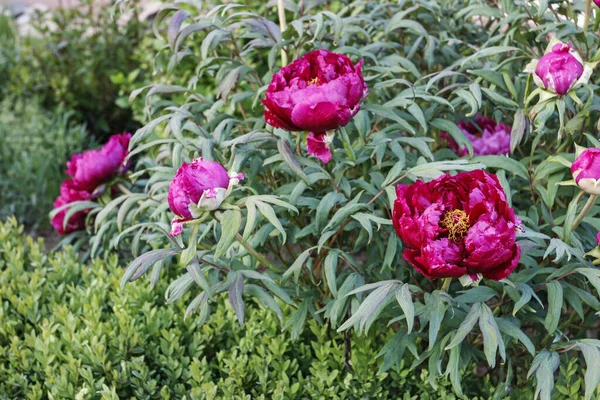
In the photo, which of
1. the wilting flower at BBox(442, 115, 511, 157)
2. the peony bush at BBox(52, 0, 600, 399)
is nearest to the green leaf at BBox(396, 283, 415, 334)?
the peony bush at BBox(52, 0, 600, 399)

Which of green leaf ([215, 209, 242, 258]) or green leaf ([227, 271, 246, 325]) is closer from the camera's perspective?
green leaf ([215, 209, 242, 258])

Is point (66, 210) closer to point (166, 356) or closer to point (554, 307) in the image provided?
point (166, 356)

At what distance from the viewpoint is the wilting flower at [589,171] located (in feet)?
4.71

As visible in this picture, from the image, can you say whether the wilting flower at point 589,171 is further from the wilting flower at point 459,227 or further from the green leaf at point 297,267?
the green leaf at point 297,267

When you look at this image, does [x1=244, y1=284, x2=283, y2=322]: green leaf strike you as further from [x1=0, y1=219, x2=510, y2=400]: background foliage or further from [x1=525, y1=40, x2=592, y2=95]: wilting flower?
[x1=525, y1=40, x2=592, y2=95]: wilting flower

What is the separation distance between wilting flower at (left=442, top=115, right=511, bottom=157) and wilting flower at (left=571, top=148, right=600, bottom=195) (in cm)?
51

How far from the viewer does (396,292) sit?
4.78ft

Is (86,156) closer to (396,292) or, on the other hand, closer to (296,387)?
(296,387)

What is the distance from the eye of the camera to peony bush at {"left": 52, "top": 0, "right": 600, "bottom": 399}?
55.3 inches

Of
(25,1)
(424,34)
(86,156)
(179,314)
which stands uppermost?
(424,34)

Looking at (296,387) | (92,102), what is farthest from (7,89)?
(296,387)

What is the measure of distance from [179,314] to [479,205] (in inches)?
41.6

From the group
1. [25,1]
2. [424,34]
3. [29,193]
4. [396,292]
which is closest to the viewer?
[396,292]

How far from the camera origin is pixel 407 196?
1404 mm
